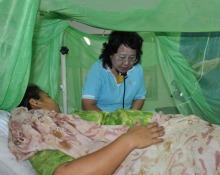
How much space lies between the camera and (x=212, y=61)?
1.78 metres

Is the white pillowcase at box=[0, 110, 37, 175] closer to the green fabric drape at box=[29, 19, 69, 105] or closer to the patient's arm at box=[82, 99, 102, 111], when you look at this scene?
the patient's arm at box=[82, 99, 102, 111]

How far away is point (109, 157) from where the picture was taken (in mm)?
1020

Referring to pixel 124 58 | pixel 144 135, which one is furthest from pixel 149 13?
pixel 124 58

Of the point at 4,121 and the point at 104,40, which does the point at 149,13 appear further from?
the point at 104,40

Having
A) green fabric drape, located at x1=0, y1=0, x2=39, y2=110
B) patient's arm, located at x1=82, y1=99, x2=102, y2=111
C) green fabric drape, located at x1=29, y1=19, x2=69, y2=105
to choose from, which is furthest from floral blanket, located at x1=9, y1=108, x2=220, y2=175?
green fabric drape, located at x1=29, y1=19, x2=69, y2=105

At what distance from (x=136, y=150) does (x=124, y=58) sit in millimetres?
940

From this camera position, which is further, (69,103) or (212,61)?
(69,103)

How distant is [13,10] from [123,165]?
733 millimetres

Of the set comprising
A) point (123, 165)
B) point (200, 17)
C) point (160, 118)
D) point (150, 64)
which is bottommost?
point (123, 165)

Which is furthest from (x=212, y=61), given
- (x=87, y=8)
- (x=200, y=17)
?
(x=87, y=8)

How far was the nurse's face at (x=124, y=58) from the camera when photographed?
1.99 meters

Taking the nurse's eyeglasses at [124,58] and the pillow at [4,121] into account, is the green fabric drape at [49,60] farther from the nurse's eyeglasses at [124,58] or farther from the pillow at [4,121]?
the pillow at [4,121]

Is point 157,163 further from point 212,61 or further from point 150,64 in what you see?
point 150,64

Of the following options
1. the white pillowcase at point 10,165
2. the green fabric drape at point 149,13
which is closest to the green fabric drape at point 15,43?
the green fabric drape at point 149,13
